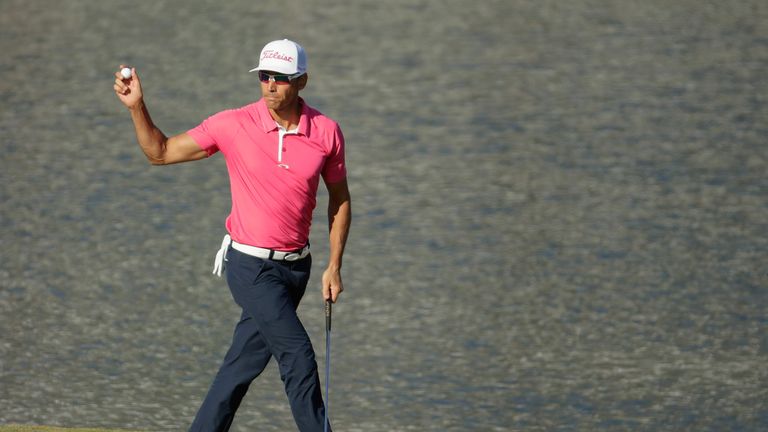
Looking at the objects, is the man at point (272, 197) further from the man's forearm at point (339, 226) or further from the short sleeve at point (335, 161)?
the man's forearm at point (339, 226)

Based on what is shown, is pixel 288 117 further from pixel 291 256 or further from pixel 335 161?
pixel 291 256

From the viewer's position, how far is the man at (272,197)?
7391mm

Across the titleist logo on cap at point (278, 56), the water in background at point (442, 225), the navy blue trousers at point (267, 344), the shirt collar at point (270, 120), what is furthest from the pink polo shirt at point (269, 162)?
the water in background at point (442, 225)

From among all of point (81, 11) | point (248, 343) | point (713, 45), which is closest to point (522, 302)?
point (248, 343)

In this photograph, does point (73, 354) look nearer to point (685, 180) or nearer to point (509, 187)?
point (509, 187)

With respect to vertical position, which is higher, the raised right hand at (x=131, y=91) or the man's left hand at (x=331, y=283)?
the raised right hand at (x=131, y=91)

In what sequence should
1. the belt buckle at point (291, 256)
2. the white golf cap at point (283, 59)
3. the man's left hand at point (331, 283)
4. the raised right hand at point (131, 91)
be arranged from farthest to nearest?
1. the man's left hand at point (331, 283)
2. the belt buckle at point (291, 256)
3. the white golf cap at point (283, 59)
4. the raised right hand at point (131, 91)

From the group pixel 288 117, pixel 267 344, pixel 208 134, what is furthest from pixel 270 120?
pixel 267 344

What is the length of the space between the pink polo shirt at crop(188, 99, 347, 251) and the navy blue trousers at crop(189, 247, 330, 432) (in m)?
0.16

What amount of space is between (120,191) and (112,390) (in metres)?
5.53

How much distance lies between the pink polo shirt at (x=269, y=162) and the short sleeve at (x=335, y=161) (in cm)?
2

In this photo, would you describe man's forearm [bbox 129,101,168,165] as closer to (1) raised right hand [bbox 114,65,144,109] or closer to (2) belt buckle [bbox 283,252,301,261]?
(1) raised right hand [bbox 114,65,144,109]

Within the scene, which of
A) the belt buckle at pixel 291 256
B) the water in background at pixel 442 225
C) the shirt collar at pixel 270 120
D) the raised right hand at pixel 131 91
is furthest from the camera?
the water in background at pixel 442 225

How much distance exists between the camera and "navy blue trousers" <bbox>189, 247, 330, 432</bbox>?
7.38 metres
